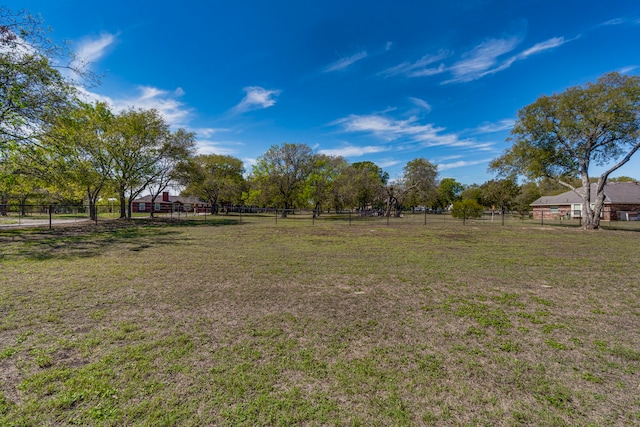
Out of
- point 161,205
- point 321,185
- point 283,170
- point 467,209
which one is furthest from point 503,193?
point 161,205

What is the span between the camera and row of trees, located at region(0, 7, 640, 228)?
11.0 metres

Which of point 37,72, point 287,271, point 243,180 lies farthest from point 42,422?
point 243,180

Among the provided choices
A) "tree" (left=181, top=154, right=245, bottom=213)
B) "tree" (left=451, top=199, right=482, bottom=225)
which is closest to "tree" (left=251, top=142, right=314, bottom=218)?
"tree" (left=181, top=154, right=245, bottom=213)

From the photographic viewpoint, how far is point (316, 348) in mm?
3113

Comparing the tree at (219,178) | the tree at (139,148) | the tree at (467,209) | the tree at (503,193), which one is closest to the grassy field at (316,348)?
the tree at (139,148)

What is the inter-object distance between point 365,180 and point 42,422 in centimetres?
4130

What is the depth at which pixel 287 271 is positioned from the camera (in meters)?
6.89

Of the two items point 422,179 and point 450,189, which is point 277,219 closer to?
point 422,179

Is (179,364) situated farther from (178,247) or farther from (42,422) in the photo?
(178,247)

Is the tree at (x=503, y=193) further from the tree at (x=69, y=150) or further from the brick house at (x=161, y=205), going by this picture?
the brick house at (x=161, y=205)

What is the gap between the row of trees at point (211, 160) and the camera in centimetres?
1098

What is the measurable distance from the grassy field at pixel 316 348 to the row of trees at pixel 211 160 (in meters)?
8.19

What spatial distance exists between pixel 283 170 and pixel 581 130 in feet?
95.7

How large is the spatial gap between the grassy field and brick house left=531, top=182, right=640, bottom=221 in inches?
1321
